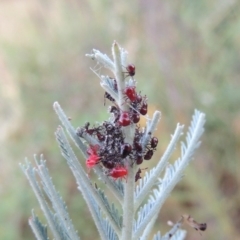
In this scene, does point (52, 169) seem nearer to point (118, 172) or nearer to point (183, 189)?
point (183, 189)

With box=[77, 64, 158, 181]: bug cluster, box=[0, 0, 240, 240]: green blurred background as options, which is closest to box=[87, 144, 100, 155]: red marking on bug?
box=[77, 64, 158, 181]: bug cluster

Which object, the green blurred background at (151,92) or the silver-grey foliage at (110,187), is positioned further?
the green blurred background at (151,92)

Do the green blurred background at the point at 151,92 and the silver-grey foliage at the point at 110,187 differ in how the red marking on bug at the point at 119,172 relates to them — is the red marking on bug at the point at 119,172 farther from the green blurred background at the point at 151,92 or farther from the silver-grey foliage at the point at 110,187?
the green blurred background at the point at 151,92

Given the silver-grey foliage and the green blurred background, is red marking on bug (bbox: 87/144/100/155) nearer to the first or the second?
the silver-grey foliage

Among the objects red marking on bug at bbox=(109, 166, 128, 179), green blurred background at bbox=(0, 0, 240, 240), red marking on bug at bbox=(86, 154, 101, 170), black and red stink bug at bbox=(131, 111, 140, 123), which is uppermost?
green blurred background at bbox=(0, 0, 240, 240)

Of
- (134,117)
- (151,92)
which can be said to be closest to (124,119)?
(134,117)

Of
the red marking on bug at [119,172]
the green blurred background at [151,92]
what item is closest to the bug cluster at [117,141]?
the red marking on bug at [119,172]

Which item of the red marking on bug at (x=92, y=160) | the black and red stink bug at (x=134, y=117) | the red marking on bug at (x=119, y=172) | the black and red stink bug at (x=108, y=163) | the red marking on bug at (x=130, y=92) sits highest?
the red marking on bug at (x=130, y=92)

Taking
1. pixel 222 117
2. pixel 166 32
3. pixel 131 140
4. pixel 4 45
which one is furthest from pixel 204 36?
pixel 131 140
